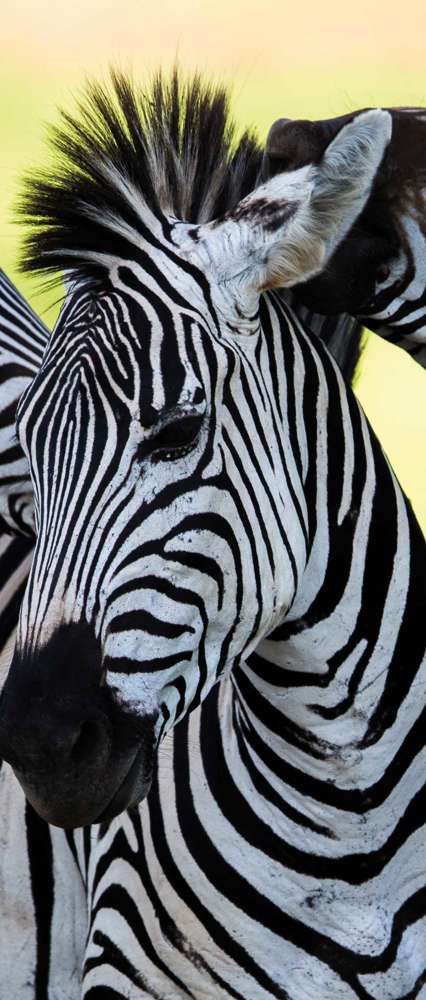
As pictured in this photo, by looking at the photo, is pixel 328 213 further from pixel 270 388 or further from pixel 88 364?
pixel 88 364

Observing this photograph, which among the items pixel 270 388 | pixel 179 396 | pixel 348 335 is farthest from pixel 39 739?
pixel 348 335

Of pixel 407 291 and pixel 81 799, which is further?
pixel 407 291

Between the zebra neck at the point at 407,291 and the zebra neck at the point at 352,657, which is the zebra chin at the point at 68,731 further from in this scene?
the zebra neck at the point at 407,291

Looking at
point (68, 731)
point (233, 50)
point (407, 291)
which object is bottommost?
point (68, 731)

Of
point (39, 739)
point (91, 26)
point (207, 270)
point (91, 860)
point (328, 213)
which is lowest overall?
point (91, 860)

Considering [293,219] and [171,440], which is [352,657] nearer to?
[171,440]

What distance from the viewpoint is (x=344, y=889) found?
337cm

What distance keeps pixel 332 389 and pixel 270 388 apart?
0.84 ft

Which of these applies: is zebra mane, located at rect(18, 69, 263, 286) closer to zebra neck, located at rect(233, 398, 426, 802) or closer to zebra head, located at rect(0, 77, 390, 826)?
zebra head, located at rect(0, 77, 390, 826)

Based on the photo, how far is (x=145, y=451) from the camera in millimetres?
2982

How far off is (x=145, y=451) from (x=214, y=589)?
361mm

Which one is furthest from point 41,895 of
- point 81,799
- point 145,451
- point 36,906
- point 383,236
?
point 383,236

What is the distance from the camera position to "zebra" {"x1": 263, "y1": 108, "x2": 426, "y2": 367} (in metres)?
3.36

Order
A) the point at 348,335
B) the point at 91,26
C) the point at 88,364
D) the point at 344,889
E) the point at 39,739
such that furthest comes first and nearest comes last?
the point at 91,26 → the point at 348,335 → the point at 344,889 → the point at 88,364 → the point at 39,739
